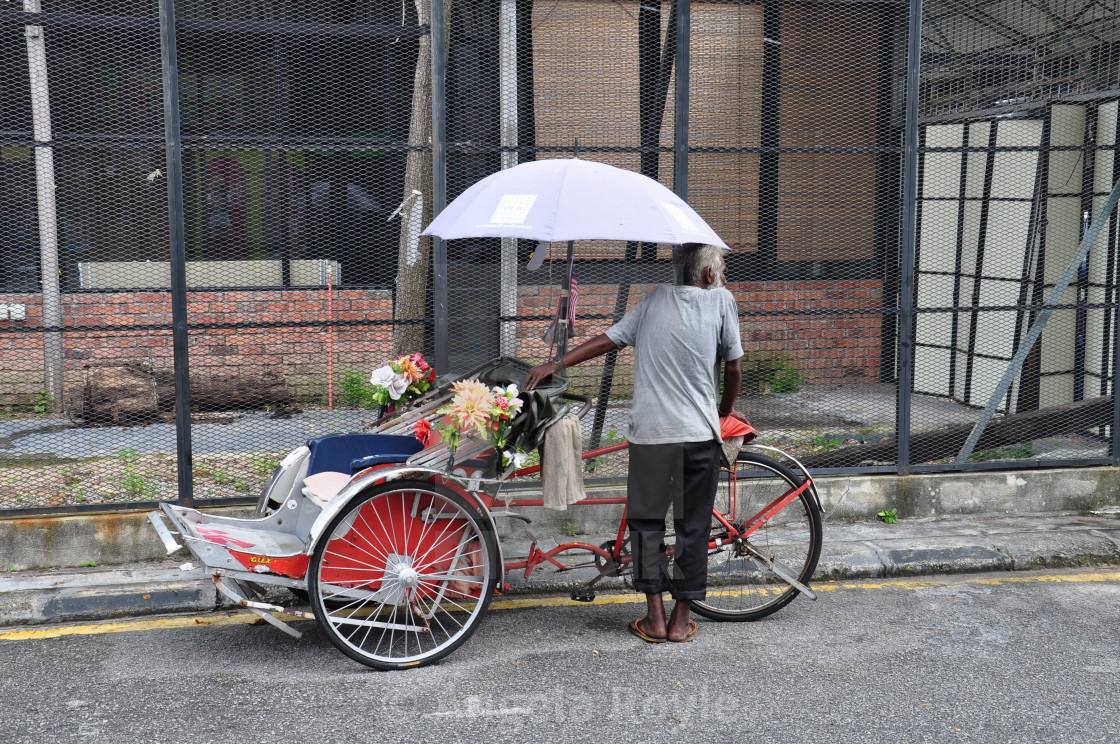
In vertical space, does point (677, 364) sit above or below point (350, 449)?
above

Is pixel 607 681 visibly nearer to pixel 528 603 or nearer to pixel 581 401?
pixel 528 603

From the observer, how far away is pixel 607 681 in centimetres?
426

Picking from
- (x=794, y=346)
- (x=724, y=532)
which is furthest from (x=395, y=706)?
(x=794, y=346)

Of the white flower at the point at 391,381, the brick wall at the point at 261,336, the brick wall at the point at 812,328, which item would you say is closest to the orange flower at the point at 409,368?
the white flower at the point at 391,381

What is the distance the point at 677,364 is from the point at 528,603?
5.32 ft

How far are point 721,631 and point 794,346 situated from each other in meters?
4.08

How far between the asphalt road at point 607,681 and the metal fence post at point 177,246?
1.12 m

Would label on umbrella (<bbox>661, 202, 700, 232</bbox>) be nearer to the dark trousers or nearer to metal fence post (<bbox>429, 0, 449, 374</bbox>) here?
the dark trousers

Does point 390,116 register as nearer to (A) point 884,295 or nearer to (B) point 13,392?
(B) point 13,392

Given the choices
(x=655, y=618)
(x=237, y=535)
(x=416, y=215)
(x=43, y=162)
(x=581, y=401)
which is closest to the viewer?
(x=237, y=535)

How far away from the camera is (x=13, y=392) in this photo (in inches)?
269

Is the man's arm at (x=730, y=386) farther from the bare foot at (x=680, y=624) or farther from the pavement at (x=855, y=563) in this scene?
the pavement at (x=855, y=563)

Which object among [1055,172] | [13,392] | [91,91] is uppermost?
[91,91]

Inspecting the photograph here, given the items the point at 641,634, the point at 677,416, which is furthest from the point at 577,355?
the point at 641,634
